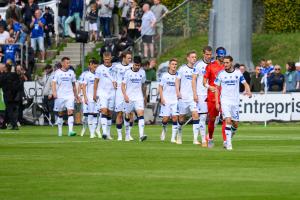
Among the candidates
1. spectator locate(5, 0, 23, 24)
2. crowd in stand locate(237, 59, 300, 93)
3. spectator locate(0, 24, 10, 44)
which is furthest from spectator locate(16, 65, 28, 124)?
crowd in stand locate(237, 59, 300, 93)

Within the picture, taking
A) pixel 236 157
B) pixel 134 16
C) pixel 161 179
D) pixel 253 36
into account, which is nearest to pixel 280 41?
pixel 253 36

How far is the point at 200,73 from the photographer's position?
104ft

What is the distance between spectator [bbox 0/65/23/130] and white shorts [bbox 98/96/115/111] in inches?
277

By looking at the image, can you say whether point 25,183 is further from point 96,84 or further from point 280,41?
point 280,41

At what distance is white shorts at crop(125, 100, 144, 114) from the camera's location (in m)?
34.4

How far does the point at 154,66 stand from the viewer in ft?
159

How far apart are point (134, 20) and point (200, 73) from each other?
18882 mm

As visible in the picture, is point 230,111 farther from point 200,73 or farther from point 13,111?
point 13,111

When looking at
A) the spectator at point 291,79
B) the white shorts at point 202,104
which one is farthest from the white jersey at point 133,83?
the spectator at point 291,79

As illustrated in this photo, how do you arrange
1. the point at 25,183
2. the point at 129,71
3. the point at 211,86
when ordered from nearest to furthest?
the point at 25,183, the point at 211,86, the point at 129,71

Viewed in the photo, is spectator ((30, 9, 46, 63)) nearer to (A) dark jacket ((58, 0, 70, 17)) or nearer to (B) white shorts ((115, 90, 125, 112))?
(A) dark jacket ((58, 0, 70, 17))

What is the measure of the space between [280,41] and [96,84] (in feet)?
56.9

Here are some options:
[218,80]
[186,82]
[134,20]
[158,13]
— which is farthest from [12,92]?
[218,80]

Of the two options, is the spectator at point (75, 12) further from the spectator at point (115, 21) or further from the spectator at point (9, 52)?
the spectator at point (9, 52)
